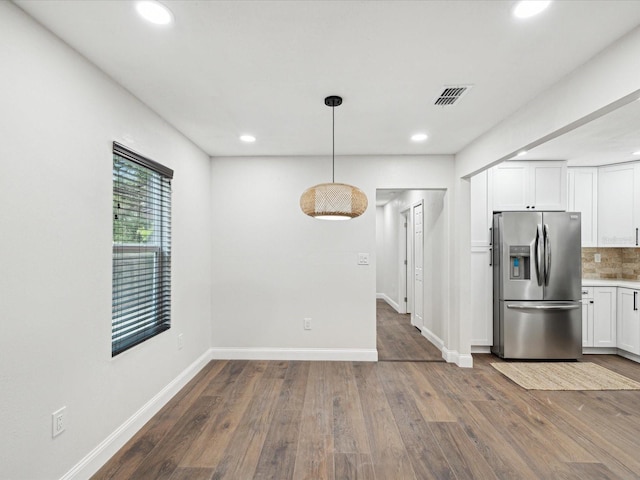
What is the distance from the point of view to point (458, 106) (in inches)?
105

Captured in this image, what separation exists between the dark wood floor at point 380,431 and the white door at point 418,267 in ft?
6.46

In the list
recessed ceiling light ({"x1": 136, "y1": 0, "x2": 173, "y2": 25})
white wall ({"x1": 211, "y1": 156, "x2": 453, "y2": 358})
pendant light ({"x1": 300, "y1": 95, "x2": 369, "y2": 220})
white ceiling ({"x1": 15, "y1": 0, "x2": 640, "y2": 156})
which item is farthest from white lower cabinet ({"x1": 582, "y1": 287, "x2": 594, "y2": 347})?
recessed ceiling light ({"x1": 136, "y1": 0, "x2": 173, "y2": 25})

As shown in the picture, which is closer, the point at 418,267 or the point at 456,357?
the point at 456,357

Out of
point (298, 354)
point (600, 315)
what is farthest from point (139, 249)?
point (600, 315)

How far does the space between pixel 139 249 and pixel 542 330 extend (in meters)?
4.42

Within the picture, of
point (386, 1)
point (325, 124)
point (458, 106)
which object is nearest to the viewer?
point (386, 1)

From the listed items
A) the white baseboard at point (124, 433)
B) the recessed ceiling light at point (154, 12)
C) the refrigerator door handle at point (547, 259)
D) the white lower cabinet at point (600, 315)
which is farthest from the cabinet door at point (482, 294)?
the recessed ceiling light at point (154, 12)

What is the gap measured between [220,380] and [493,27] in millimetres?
3640

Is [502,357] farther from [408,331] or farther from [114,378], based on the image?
[114,378]

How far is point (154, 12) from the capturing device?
5.29ft

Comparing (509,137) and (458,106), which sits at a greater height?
(458,106)

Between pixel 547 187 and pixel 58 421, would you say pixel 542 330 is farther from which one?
pixel 58 421

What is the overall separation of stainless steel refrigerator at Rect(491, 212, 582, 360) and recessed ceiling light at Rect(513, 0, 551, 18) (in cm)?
289

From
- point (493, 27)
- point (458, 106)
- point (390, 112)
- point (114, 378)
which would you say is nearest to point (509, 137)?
point (458, 106)
